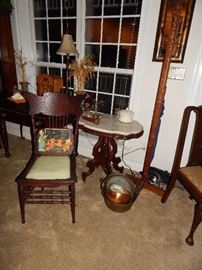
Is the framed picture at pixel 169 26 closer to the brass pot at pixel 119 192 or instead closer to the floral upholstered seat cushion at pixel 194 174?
the floral upholstered seat cushion at pixel 194 174

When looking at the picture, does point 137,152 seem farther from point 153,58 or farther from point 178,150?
point 153,58

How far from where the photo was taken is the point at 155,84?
2.16m

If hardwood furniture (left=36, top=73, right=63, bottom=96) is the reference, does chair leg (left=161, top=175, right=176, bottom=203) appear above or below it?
below

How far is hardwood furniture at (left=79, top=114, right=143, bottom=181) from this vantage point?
6.35 ft

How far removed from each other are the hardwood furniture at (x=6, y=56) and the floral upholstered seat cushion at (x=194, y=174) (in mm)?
2599

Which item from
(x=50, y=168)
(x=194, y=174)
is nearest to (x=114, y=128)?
(x=50, y=168)

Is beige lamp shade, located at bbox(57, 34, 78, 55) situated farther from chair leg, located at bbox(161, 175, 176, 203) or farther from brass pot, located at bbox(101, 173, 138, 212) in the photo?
chair leg, located at bbox(161, 175, 176, 203)

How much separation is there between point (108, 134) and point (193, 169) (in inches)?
34.3

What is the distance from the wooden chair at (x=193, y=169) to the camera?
1.53 m

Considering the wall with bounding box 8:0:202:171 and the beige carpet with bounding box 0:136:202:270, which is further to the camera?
the wall with bounding box 8:0:202:171

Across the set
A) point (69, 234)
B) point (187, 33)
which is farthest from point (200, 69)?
point (69, 234)

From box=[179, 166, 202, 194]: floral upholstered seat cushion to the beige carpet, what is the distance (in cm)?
50

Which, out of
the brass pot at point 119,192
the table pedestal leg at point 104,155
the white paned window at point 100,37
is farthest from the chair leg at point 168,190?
the white paned window at point 100,37

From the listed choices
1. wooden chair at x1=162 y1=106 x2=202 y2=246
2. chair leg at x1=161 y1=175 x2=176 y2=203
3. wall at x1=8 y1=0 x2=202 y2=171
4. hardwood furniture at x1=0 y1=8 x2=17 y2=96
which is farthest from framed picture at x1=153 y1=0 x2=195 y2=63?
hardwood furniture at x1=0 y1=8 x2=17 y2=96
